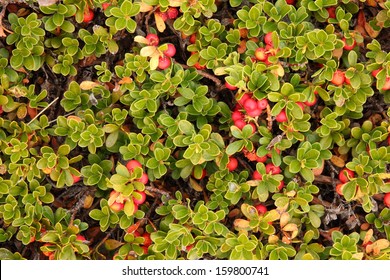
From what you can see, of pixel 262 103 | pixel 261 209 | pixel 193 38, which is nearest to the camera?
pixel 262 103

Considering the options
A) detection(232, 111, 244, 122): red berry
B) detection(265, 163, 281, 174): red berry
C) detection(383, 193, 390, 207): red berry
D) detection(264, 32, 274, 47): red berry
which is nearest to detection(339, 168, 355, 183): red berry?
detection(383, 193, 390, 207): red berry

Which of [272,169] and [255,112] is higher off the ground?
[255,112]

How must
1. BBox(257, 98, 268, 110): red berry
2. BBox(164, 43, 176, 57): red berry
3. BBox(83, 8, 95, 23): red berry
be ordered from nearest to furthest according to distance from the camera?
BBox(257, 98, 268, 110): red berry < BBox(164, 43, 176, 57): red berry < BBox(83, 8, 95, 23): red berry

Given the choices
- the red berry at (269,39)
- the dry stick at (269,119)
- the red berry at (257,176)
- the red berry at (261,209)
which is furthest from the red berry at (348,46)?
the red berry at (261,209)

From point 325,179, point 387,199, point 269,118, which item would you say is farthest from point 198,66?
point 387,199

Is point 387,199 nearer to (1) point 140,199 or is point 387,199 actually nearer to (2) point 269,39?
(2) point 269,39

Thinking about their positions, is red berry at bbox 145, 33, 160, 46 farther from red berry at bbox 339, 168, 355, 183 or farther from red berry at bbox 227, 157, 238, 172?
red berry at bbox 339, 168, 355, 183

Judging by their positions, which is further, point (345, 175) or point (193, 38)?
point (193, 38)

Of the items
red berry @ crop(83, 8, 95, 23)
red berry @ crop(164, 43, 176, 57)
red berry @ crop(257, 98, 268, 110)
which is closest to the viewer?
red berry @ crop(257, 98, 268, 110)

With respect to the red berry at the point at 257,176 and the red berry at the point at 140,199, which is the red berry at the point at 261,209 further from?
the red berry at the point at 140,199
